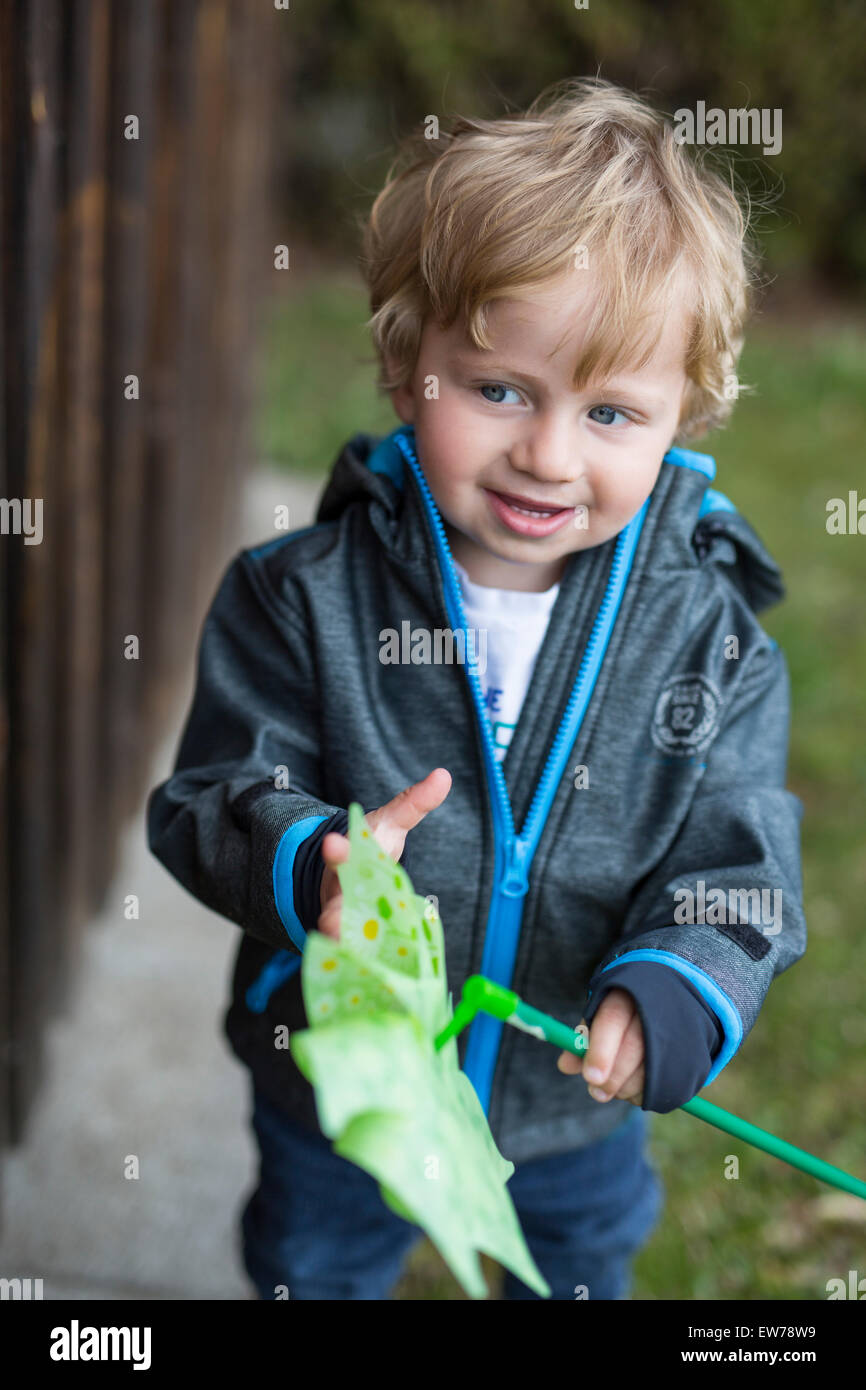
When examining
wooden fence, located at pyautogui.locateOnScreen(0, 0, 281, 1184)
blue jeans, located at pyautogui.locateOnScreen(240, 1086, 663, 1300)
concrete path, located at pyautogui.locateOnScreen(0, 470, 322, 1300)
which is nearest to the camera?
blue jeans, located at pyautogui.locateOnScreen(240, 1086, 663, 1300)

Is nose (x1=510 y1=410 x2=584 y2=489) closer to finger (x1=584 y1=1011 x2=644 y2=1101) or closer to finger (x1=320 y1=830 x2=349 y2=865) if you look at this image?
finger (x1=320 y1=830 x2=349 y2=865)

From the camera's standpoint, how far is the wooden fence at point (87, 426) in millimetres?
2002

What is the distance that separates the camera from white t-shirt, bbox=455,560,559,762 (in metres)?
1.67

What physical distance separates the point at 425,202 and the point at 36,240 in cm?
66

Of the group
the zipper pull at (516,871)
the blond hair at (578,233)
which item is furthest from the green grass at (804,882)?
the zipper pull at (516,871)

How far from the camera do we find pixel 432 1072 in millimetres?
1146

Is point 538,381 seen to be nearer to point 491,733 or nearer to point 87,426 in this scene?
point 491,733

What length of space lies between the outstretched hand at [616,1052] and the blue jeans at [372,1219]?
63 centimetres

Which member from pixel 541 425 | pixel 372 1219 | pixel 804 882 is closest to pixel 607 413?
pixel 541 425

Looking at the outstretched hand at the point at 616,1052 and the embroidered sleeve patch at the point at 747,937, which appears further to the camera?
the embroidered sleeve patch at the point at 747,937

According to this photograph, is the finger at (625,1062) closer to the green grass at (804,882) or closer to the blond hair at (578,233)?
the blond hair at (578,233)

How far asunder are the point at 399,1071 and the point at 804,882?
8.97 feet

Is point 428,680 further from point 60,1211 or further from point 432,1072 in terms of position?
point 60,1211

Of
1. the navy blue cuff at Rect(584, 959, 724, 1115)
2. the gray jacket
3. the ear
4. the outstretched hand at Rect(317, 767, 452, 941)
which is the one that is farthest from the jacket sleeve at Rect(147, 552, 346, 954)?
the navy blue cuff at Rect(584, 959, 724, 1115)
